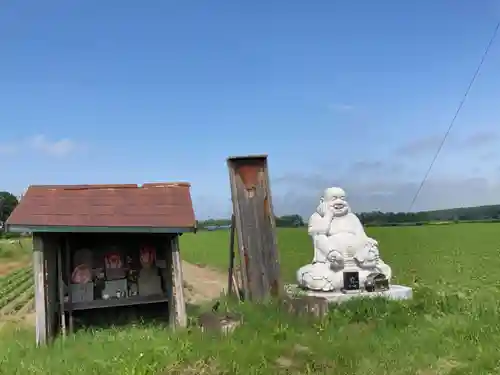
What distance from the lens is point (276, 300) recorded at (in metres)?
8.11

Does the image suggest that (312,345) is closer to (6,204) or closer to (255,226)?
(255,226)

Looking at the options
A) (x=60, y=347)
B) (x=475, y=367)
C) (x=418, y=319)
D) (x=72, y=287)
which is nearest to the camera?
(x=475, y=367)

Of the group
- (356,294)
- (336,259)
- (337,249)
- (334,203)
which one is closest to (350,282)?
(356,294)

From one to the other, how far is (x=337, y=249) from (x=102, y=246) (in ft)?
13.2

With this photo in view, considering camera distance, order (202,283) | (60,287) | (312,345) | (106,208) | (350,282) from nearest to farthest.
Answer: (312,345) → (106,208) → (60,287) → (350,282) → (202,283)

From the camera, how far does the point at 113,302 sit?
8.44 m

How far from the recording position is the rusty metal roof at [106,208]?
290 inches

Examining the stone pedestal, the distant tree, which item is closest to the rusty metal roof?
the stone pedestal

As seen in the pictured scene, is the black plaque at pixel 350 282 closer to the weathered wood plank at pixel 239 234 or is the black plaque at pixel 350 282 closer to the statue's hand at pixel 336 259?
the statue's hand at pixel 336 259

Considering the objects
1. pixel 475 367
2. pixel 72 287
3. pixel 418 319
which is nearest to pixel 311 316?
pixel 418 319

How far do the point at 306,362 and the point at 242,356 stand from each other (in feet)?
2.23

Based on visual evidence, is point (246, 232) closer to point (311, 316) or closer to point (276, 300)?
point (276, 300)

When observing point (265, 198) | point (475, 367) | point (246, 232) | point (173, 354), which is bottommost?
point (475, 367)

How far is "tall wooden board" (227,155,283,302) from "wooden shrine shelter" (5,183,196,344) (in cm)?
133
